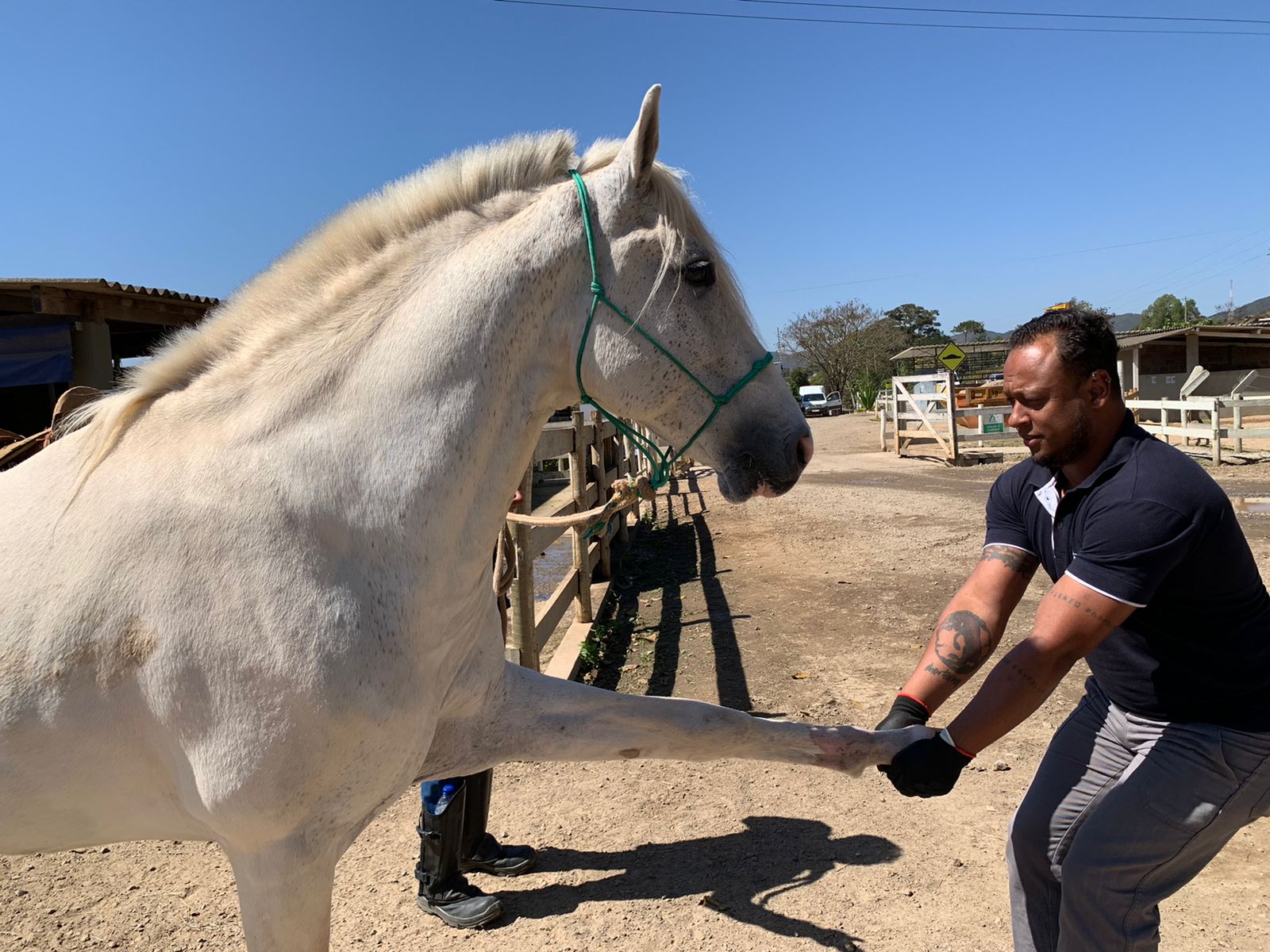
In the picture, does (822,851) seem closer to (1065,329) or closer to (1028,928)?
(1028,928)

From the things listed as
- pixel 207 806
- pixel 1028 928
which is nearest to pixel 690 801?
pixel 1028 928

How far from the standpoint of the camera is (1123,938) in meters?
1.85

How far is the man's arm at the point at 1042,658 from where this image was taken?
71.5 inches

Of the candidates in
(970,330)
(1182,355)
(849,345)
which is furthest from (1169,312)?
(1182,355)

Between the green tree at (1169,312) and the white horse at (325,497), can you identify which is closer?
the white horse at (325,497)

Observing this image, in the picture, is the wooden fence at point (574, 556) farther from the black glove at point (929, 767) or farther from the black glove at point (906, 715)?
the black glove at point (929, 767)

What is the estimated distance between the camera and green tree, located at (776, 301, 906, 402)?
5434cm

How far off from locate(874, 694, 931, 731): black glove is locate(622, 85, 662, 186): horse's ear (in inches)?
61.0

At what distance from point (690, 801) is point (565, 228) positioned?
10.2 ft

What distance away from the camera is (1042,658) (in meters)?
1.85

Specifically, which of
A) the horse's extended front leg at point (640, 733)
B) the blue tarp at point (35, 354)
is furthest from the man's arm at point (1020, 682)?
the blue tarp at point (35, 354)

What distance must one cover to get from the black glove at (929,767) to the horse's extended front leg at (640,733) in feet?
0.38

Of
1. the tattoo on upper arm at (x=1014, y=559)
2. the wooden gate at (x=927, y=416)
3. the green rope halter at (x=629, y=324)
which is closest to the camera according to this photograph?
the green rope halter at (x=629, y=324)

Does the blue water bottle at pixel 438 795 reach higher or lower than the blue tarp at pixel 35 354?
lower
